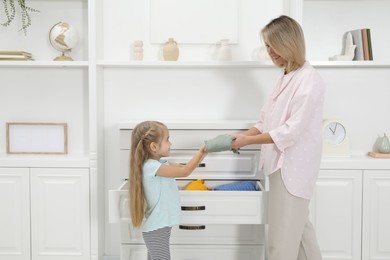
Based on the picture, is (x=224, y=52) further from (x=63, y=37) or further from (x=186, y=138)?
(x=63, y=37)

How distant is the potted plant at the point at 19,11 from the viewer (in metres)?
2.85

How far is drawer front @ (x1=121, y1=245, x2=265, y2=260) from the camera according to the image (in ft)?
8.71

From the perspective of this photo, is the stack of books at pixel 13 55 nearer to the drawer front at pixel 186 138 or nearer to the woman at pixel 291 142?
the drawer front at pixel 186 138

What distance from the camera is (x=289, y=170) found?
2123 millimetres

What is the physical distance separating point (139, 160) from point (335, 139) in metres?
Result: 1.26

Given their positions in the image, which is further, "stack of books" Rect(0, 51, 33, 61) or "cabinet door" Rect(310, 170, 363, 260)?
"stack of books" Rect(0, 51, 33, 61)

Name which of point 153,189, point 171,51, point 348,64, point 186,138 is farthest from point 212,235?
point 348,64

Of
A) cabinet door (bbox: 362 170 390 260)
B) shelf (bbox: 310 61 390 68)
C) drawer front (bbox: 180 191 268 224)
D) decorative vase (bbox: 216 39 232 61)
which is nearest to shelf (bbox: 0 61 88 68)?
decorative vase (bbox: 216 39 232 61)

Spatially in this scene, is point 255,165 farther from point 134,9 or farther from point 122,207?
point 134,9

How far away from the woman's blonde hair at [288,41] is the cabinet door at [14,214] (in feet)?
5.02

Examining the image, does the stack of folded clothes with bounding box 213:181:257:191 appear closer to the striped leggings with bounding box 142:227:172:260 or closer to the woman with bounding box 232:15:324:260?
the woman with bounding box 232:15:324:260

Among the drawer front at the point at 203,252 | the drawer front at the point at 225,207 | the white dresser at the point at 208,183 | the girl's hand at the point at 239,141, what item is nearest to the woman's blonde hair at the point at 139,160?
the drawer front at the point at 225,207

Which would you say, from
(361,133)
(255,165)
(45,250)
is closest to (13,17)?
(45,250)

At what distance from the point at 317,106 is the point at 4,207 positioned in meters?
1.80
